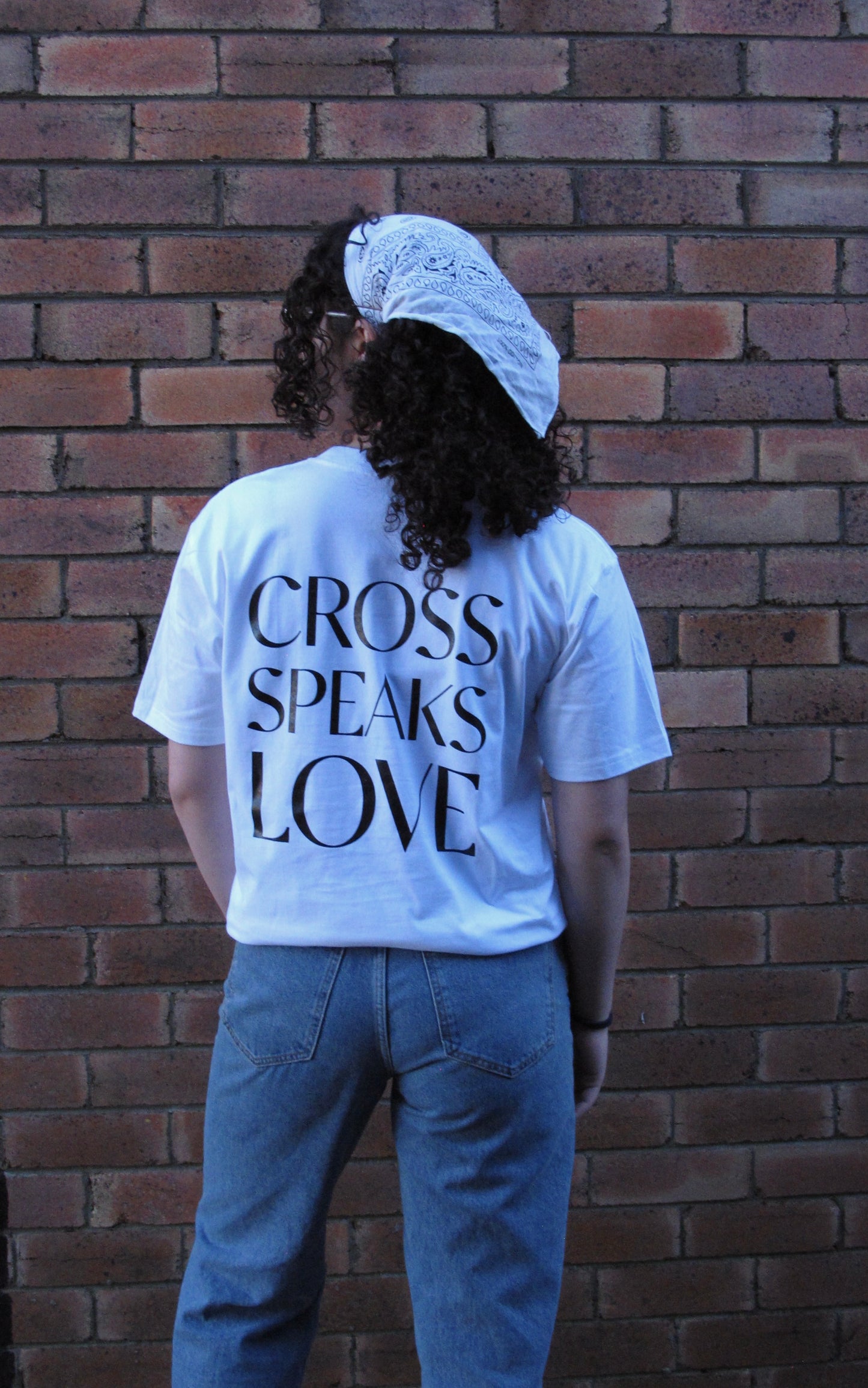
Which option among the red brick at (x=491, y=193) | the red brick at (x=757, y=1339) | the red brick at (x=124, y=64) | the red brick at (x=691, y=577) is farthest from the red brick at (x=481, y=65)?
the red brick at (x=757, y=1339)

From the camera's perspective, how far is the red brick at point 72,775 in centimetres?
193

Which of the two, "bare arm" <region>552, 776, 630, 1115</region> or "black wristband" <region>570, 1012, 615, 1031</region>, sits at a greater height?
"bare arm" <region>552, 776, 630, 1115</region>

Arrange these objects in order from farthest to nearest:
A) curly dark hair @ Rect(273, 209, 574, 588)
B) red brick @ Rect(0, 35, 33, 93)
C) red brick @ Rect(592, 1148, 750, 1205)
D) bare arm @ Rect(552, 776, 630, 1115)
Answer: red brick @ Rect(592, 1148, 750, 1205) < red brick @ Rect(0, 35, 33, 93) < bare arm @ Rect(552, 776, 630, 1115) < curly dark hair @ Rect(273, 209, 574, 588)

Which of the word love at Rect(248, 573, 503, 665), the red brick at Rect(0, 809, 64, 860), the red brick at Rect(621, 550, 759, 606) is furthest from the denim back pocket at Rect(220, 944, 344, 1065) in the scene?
the red brick at Rect(621, 550, 759, 606)

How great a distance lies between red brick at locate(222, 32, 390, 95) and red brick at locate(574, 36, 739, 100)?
350 mm

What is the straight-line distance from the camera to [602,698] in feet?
4.26

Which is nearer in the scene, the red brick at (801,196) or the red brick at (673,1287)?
the red brick at (801,196)

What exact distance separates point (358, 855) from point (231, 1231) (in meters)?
0.52

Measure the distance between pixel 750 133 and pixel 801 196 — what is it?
0.46 feet

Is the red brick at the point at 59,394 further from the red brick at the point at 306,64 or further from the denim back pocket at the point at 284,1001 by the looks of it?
Result: the denim back pocket at the point at 284,1001

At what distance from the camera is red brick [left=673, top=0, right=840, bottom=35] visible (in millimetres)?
1880

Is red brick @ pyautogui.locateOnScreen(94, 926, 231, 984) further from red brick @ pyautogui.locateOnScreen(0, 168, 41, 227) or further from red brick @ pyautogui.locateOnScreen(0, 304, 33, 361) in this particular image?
red brick @ pyautogui.locateOnScreen(0, 168, 41, 227)

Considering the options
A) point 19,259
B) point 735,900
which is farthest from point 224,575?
point 735,900

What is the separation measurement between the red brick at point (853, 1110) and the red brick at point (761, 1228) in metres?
0.10
